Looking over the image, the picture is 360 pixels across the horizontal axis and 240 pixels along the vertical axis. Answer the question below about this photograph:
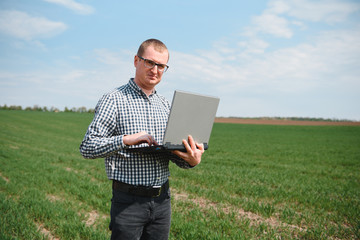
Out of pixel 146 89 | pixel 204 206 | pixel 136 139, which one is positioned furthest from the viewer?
pixel 204 206

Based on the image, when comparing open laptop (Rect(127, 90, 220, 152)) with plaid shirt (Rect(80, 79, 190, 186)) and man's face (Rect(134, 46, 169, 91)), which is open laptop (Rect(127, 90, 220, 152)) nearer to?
plaid shirt (Rect(80, 79, 190, 186))

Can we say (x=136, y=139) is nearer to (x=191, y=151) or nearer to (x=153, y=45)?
(x=191, y=151)

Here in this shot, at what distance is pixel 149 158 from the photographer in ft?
7.25

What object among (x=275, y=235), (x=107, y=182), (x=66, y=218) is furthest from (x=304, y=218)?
(x=107, y=182)

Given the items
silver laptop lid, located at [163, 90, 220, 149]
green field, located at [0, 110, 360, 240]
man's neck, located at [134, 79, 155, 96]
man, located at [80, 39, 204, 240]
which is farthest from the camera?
green field, located at [0, 110, 360, 240]

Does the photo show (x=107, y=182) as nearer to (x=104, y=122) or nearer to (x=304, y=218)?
(x=304, y=218)

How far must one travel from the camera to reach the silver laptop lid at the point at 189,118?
1.87 m

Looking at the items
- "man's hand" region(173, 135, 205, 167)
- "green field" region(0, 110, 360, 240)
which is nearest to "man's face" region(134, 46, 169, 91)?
"man's hand" region(173, 135, 205, 167)

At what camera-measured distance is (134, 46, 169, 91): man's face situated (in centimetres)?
217

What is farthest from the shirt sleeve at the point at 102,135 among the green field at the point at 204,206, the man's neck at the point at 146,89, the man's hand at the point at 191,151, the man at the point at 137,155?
the green field at the point at 204,206

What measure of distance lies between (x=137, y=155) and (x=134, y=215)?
488 millimetres

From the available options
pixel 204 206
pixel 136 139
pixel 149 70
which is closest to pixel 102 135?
pixel 136 139

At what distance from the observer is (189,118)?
1.97 metres

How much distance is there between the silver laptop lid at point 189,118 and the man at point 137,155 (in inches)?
3.6
